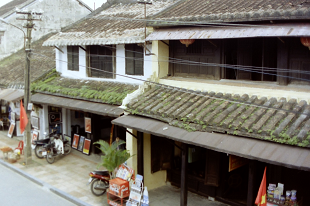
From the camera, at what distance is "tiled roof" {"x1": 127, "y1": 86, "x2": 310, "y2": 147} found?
26.9 feet

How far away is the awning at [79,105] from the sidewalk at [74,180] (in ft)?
9.92

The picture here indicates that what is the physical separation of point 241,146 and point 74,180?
853 cm

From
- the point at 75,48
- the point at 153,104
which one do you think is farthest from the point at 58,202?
the point at 75,48

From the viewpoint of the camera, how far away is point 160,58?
1275 centimetres

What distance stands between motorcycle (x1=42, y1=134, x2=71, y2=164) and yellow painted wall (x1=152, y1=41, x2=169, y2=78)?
7.18m

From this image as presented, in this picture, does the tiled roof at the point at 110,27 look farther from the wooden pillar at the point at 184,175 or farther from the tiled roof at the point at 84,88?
the wooden pillar at the point at 184,175

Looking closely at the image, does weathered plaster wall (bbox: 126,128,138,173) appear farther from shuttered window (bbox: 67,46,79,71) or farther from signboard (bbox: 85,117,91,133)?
shuttered window (bbox: 67,46,79,71)

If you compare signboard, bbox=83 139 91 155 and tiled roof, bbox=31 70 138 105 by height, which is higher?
tiled roof, bbox=31 70 138 105

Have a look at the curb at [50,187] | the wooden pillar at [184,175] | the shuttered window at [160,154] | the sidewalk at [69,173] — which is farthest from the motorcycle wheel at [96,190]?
the wooden pillar at [184,175]

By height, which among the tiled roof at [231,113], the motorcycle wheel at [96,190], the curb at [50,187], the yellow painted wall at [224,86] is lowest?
the curb at [50,187]

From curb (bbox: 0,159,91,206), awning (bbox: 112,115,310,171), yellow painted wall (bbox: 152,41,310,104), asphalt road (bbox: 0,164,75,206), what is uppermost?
yellow painted wall (bbox: 152,41,310,104)

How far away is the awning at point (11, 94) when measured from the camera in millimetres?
18289

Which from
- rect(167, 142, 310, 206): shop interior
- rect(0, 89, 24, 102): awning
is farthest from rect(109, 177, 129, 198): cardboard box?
rect(0, 89, 24, 102): awning

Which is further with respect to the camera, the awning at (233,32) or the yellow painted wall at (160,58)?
the yellow painted wall at (160,58)
